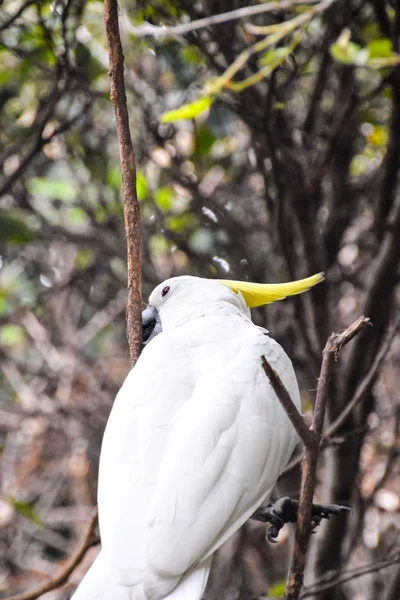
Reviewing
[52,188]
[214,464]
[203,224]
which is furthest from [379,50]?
[52,188]

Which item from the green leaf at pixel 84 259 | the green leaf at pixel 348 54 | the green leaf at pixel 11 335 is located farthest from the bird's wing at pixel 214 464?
the green leaf at pixel 11 335

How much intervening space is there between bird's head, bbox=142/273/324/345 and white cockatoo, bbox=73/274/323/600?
10 cm

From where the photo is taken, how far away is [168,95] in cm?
Answer: 317

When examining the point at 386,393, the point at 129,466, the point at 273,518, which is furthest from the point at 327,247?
the point at 129,466

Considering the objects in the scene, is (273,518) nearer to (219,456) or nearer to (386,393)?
(219,456)

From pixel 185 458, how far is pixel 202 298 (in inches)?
22.2

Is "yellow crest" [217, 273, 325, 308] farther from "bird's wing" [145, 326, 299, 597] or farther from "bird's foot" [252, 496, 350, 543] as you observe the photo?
"bird's foot" [252, 496, 350, 543]

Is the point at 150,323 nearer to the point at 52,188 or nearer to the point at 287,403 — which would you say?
the point at 287,403

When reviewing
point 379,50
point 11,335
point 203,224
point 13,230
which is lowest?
point 11,335

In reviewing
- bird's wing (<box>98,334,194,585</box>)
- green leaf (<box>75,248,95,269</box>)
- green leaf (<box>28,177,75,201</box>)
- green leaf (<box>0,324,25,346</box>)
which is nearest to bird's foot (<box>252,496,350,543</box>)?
bird's wing (<box>98,334,194,585</box>)

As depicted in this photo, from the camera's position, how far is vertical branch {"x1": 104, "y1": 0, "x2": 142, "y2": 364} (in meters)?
1.47

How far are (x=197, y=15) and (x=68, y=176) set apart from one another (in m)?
1.12

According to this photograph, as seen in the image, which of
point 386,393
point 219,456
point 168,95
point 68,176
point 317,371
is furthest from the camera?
point 386,393

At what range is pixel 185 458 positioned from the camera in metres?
1.40
